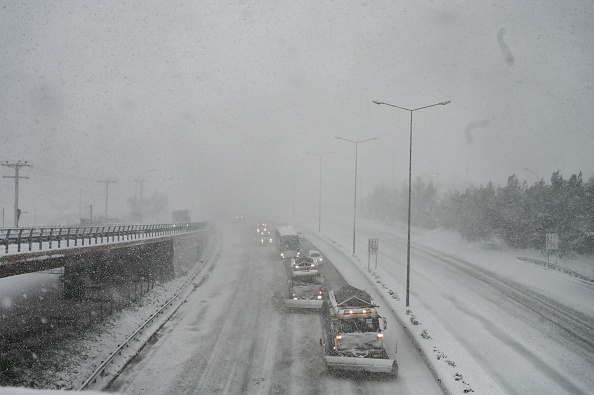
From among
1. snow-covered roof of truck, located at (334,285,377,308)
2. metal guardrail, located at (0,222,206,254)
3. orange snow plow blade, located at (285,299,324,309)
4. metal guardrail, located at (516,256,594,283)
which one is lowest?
orange snow plow blade, located at (285,299,324,309)

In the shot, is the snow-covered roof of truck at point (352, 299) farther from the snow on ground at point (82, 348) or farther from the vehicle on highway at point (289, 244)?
the vehicle on highway at point (289, 244)

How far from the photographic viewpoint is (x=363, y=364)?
16.0 m

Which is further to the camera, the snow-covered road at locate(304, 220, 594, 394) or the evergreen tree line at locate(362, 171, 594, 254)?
the evergreen tree line at locate(362, 171, 594, 254)

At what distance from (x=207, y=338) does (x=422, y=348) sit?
10702 millimetres

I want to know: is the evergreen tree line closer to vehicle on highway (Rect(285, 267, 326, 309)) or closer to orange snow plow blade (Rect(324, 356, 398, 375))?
vehicle on highway (Rect(285, 267, 326, 309))

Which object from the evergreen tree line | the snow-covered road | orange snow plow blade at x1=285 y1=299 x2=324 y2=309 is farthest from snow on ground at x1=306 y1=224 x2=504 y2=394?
the evergreen tree line

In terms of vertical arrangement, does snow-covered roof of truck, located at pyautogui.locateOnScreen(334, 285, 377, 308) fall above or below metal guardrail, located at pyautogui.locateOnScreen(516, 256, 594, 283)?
above

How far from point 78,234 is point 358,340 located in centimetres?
2076

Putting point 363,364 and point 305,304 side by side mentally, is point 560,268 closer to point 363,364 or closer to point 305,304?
point 305,304

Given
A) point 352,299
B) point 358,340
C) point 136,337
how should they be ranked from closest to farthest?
point 358,340
point 352,299
point 136,337

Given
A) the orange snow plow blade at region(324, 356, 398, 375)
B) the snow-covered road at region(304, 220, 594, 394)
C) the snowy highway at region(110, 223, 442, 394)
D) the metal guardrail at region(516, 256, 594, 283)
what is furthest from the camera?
the metal guardrail at region(516, 256, 594, 283)

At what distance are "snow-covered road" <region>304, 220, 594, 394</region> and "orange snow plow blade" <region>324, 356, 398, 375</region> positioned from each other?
4.30 meters

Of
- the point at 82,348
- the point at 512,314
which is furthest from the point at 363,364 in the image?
the point at 512,314

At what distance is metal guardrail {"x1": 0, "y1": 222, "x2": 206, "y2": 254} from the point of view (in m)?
22.3
